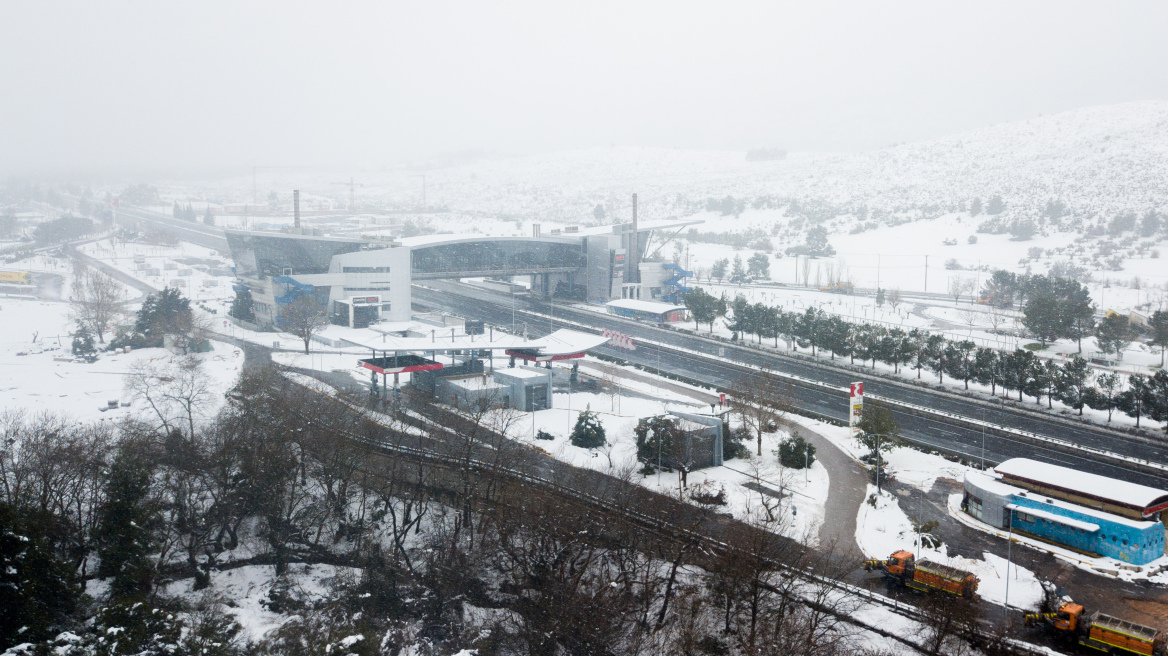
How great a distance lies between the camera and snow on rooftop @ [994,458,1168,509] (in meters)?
18.0

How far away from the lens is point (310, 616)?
16438 mm

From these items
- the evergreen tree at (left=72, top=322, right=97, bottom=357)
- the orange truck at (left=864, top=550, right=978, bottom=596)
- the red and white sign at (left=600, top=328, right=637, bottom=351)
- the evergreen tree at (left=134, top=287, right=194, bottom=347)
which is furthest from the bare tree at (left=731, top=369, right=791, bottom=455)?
the evergreen tree at (left=72, top=322, right=97, bottom=357)

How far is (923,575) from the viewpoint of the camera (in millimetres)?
15484

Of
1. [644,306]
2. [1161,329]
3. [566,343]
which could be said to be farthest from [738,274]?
[566,343]

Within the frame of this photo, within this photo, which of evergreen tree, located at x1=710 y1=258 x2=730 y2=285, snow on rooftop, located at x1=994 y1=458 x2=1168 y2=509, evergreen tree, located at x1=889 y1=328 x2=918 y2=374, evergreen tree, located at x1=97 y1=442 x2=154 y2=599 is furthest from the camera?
evergreen tree, located at x1=710 y1=258 x2=730 y2=285

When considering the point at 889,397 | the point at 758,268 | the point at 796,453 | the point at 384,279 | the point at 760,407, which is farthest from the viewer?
the point at 758,268

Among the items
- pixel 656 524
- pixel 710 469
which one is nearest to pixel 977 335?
pixel 710 469

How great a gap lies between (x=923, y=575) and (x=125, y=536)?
16257mm

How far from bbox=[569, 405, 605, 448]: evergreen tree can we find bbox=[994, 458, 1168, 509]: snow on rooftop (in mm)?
10911

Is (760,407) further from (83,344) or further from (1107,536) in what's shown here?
(83,344)

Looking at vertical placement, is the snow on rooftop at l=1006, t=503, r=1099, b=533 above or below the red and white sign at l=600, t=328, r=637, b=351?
below

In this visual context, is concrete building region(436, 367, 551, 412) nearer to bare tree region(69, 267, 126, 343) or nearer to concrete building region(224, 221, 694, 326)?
concrete building region(224, 221, 694, 326)

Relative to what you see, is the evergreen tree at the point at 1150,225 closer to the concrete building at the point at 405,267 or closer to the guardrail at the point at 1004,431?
the concrete building at the point at 405,267

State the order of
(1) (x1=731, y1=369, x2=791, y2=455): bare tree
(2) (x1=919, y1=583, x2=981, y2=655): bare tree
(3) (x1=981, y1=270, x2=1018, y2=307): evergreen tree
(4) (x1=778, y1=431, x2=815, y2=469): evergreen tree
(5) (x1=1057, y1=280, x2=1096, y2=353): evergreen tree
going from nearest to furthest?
1. (2) (x1=919, y1=583, x2=981, y2=655): bare tree
2. (4) (x1=778, y1=431, x2=815, y2=469): evergreen tree
3. (1) (x1=731, y1=369, x2=791, y2=455): bare tree
4. (5) (x1=1057, y1=280, x2=1096, y2=353): evergreen tree
5. (3) (x1=981, y1=270, x2=1018, y2=307): evergreen tree
